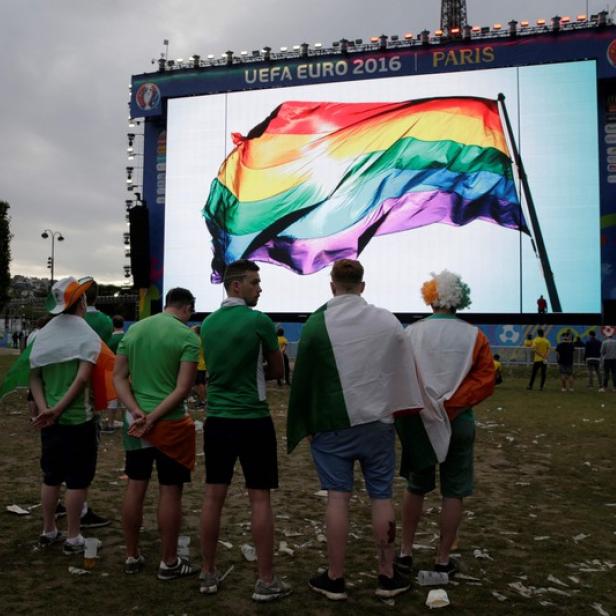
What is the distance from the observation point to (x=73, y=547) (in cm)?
446

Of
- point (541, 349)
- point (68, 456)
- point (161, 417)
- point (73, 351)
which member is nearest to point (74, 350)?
point (73, 351)

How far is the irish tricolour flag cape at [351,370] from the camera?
3.75m

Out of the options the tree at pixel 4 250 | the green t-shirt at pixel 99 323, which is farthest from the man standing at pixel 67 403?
the tree at pixel 4 250

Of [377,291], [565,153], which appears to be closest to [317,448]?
[377,291]

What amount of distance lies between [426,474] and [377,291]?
20.7 metres

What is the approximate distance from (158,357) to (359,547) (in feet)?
6.70

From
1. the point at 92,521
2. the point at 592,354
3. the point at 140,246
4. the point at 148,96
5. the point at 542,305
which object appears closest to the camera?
the point at 92,521

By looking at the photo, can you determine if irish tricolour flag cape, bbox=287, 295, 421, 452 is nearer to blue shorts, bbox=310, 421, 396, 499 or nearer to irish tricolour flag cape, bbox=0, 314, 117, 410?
blue shorts, bbox=310, 421, 396, 499

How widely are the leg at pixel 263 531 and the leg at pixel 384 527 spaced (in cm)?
60

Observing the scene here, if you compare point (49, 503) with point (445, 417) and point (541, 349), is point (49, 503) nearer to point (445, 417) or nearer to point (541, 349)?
point (445, 417)

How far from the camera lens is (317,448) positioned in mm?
3822

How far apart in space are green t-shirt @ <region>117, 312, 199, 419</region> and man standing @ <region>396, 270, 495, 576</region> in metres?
1.38

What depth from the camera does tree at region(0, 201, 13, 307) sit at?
131ft

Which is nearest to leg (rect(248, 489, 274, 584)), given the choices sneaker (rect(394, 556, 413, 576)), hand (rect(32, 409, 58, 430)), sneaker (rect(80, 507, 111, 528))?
sneaker (rect(394, 556, 413, 576))
